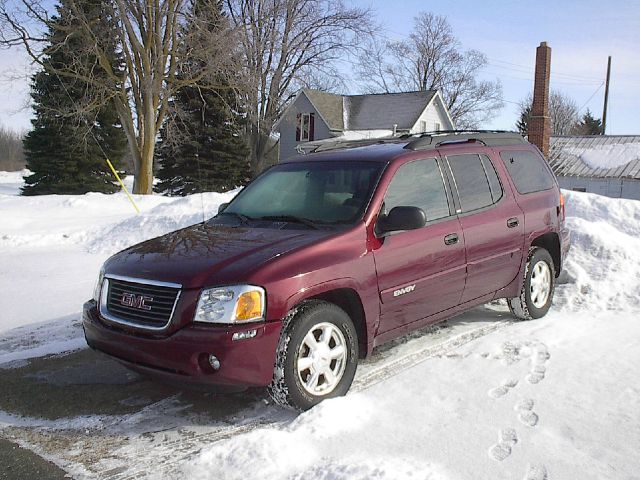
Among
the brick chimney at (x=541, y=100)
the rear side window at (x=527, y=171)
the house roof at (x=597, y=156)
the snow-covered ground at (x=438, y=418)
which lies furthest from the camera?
the house roof at (x=597, y=156)

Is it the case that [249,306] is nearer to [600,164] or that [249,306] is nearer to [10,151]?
[600,164]

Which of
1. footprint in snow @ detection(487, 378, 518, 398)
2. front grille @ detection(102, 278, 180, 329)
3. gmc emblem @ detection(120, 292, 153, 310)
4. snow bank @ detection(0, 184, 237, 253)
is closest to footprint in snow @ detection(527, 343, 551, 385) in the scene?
footprint in snow @ detection(487, 378, 518, 398)

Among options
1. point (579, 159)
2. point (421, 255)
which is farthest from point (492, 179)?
point (579, 159)

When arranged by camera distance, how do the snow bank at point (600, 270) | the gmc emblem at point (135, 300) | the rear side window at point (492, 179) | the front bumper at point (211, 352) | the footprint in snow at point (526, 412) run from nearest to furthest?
the front bumper at point (211, 352) < the footprint in snow at point (526, 412) < the gmc emblem at point (135, 300) < the rear side window at point (492, 179) < the snow bank at point (600, 270)

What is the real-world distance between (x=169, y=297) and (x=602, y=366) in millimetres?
3336

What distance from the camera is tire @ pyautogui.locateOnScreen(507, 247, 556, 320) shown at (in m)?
5.93

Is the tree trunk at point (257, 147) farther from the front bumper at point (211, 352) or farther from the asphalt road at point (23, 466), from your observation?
the asphalt road at point (23, 466)

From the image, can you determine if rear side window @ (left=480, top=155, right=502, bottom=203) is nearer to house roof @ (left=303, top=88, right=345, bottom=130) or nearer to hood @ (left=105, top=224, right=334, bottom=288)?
hood @ (left=105, top=224, right=334, bottom=288)

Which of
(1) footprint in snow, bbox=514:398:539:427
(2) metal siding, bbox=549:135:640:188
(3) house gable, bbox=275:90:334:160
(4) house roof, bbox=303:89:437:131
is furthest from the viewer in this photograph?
(3) house gable, bbox=275:90:334:160

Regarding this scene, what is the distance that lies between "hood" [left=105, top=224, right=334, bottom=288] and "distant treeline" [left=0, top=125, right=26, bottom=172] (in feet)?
266

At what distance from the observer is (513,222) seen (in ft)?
18.4

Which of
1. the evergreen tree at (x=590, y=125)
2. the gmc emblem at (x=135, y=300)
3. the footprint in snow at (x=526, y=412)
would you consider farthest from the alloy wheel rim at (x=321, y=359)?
the evergreen tree at (x=590, y=125)

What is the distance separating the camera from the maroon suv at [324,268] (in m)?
3.61

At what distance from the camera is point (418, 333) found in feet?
18.5
